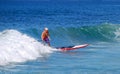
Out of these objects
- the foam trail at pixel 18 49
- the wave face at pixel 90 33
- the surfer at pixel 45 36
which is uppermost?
the wave face at pixel 90 33

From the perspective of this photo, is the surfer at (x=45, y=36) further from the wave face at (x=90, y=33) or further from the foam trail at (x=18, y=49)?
the wave face at (x=90, y=33)

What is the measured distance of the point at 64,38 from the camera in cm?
3747

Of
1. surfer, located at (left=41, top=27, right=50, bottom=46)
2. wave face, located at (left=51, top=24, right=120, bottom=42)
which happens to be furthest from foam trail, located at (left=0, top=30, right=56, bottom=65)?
wave face, located at (left=51, top=24, right=120, bottom=42)

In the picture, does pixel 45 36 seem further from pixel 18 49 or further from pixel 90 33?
pixel 90 33

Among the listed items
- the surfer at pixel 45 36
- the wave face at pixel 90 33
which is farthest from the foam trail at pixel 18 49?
the wave face at pixel 90 33

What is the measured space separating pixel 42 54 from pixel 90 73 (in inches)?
268

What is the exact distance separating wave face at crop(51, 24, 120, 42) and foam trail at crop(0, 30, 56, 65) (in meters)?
10.7

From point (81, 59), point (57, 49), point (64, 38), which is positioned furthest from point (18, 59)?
point (64, 38)

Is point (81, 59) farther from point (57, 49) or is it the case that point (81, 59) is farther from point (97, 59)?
point (57, 49)

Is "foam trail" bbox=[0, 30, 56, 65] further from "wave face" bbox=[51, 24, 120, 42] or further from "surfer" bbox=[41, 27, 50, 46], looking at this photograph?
"wave face" bbox=[51, 24, 120, 42]

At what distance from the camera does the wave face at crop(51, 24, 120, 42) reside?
37.3m

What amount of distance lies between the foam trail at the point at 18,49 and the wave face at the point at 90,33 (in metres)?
10.7

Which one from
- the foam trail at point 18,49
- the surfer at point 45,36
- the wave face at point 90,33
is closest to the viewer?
the foam trail at point 18,49

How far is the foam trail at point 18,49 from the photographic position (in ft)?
69.4
